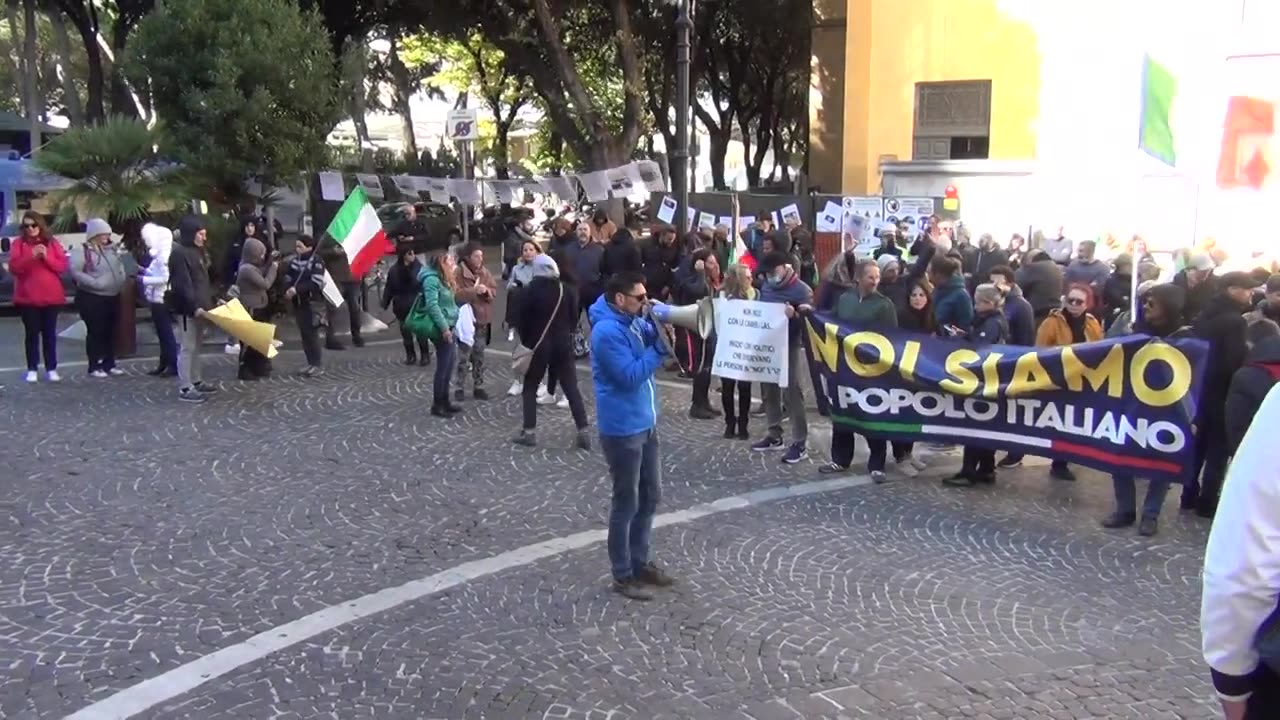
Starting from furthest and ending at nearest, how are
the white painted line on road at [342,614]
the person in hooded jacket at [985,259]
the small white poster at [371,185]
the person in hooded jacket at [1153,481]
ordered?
the small white poster at [371,185] → the person in hooded jacket at [985,259] → the person in hooded jacket at [1153,481] → the white painted line on road at [342,614]

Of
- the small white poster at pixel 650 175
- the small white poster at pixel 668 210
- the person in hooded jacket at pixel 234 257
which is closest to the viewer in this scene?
the person in hooded jacket at pixel 234 257

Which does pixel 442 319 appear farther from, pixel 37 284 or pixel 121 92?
pixel 121 92

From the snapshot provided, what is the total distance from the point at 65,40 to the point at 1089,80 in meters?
22.5

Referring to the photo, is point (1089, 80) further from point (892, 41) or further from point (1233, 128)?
point (1233, 128)

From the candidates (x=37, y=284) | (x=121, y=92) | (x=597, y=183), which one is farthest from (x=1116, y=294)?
(x=121, y=92)

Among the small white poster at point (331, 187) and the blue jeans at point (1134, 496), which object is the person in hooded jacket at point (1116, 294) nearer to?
the blue jeans at point (1134, 496)

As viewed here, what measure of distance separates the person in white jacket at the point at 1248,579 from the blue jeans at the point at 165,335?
38.4 ft

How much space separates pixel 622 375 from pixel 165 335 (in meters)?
8.19

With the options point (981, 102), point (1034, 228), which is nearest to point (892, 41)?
point (981, 102)

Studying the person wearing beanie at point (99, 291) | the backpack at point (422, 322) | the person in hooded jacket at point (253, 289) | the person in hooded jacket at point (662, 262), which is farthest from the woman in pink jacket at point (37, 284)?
the person in hooded jacket at point (662, 262)

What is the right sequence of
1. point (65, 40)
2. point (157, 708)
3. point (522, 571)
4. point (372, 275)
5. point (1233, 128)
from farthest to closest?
1. point (65, 40)
2. point (372, 275)
3. point (1233, 128)
4. point (522, 571)
5. point (157, 708)

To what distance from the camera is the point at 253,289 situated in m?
12.0

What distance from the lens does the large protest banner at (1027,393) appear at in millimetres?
7141

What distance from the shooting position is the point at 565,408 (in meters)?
10.9
